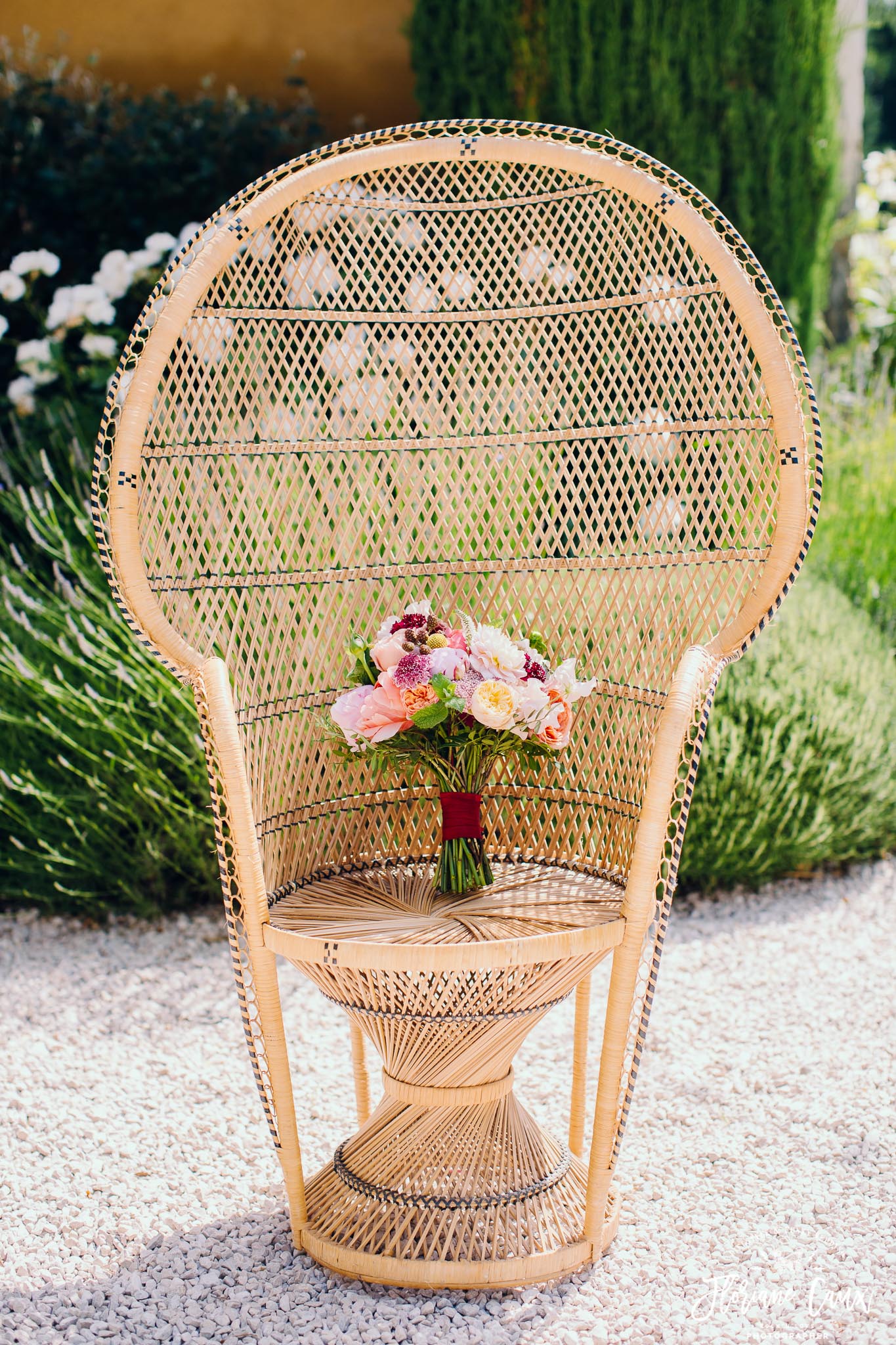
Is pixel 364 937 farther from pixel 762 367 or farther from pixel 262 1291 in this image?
pixel 762 367

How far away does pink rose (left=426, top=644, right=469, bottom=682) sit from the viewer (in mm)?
1660

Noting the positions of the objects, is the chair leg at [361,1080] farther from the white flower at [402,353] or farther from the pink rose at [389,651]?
the white flower at [402,353]

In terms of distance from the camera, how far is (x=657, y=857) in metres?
1.55

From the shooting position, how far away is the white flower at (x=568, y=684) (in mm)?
1726

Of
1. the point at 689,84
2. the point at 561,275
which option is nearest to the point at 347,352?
the point at 561,275

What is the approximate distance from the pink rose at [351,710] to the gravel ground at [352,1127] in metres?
0.72

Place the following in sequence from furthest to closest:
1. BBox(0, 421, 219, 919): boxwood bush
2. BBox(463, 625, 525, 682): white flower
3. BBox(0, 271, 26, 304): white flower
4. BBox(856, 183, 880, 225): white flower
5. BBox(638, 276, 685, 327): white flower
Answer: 1. BBox(856, 183, 880, 225): white flower
2. BBox(0, 271, 26, 304): white flower
3. BBox(0, 421, 219, 919): boxwood bush
4. BBox(638, 276, 685, 327): white flower
5. BBox(463, 625, 525, 682): white flower

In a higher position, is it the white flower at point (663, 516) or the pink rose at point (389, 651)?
the white flower at point (663, 516)

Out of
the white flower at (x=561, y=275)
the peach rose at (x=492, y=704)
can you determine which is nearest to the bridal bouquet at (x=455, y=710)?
the peach rose at (x=492, y=704)

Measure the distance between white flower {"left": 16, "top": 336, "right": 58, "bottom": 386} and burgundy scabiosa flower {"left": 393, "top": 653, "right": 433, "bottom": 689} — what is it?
2376mm

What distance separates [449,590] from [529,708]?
0.44 meters

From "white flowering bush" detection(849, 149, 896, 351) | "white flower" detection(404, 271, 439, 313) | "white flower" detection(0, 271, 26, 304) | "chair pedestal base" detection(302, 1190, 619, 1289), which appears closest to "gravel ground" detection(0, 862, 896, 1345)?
"chair pedestal base" detection(302, 1190, 619, 1289)

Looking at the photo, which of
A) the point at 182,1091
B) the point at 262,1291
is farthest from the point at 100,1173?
the point at 262,1291

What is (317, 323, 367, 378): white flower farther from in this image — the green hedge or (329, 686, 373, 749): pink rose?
the green hedge
